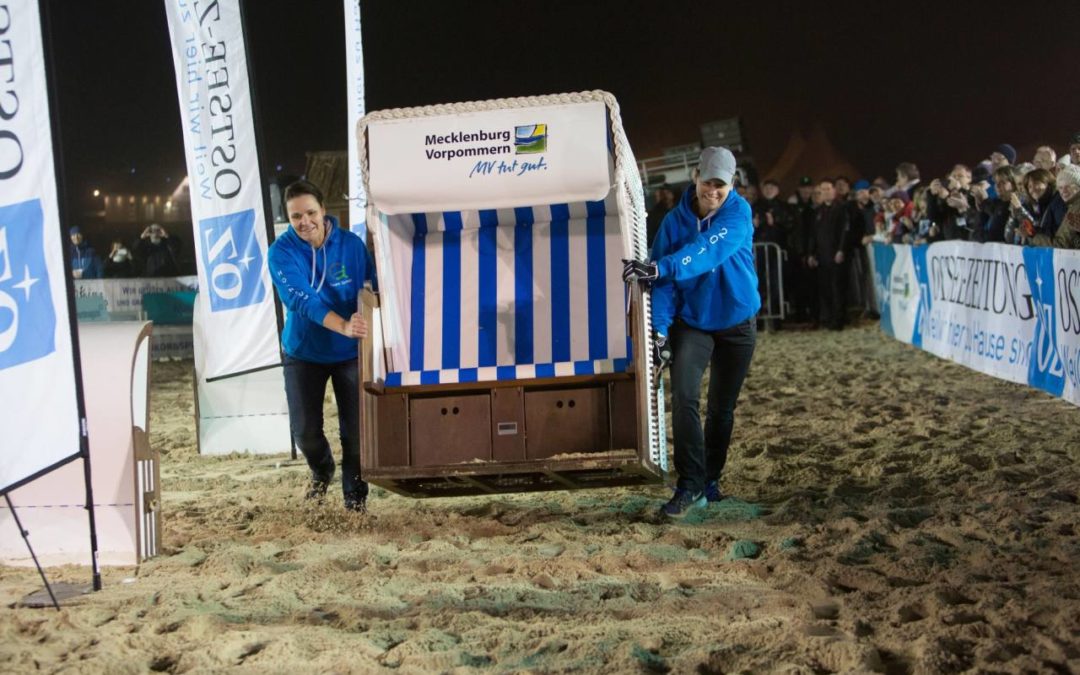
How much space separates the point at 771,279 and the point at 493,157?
13.6 m

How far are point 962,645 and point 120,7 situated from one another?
121 ft

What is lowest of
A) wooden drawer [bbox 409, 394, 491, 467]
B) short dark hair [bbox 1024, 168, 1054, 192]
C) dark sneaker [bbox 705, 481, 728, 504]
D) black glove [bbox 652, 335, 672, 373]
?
dark sneaker [bbox 705, 481, 728, 504]

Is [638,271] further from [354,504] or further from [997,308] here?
[997,308]

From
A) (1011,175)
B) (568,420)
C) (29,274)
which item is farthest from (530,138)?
(1011,175)

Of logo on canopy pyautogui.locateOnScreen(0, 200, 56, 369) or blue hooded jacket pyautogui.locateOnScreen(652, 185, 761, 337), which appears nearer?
logo on canopy pyautogui.locateOnScreen(0, 200, 56, 369)

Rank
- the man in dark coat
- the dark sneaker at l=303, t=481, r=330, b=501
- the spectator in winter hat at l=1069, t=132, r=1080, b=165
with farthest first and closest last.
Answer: the man in dark coat → the spectator in winter hat at l=1069, t=132, r=1080, b=165 → the dark sneaker at l=303, t=481, r=330, b=501

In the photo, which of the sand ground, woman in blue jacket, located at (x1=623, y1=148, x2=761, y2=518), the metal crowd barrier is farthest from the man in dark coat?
woman in blue jacket, located at (x1=623, y1=148, x2=761, y2=518)

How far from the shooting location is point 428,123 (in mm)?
5977

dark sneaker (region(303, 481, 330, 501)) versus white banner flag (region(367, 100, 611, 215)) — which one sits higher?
white banner flag (region(367, 100, 611, 215))

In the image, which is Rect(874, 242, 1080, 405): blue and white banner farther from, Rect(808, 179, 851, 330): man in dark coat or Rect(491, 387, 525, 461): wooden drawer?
Rect(491, 387, 525, 461): wooden drawer

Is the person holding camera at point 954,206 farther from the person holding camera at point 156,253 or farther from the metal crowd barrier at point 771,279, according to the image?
the person holding camera at point 156,253

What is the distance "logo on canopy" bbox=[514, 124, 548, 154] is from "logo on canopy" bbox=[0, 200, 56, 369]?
236cm

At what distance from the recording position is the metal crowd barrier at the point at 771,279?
18.1 m

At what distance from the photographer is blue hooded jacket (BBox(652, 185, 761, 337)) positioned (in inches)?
244
